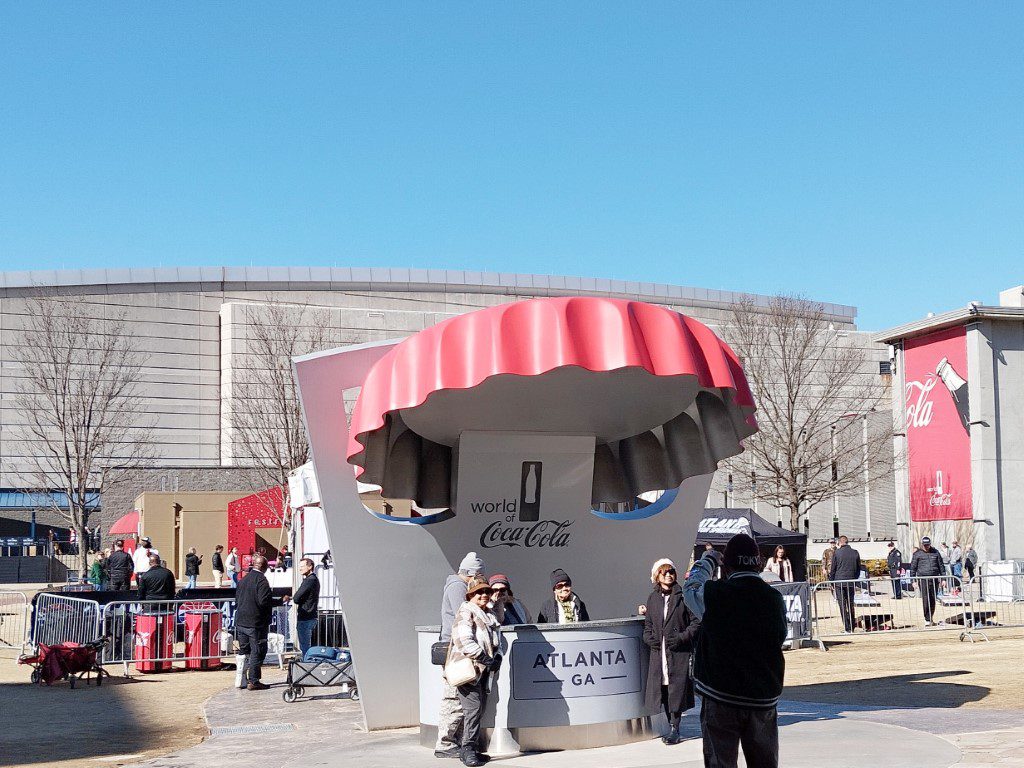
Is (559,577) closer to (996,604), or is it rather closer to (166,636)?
(166,636)

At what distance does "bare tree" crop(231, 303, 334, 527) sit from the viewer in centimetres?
4259

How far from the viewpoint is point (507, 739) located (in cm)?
979

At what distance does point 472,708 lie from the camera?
9547mm

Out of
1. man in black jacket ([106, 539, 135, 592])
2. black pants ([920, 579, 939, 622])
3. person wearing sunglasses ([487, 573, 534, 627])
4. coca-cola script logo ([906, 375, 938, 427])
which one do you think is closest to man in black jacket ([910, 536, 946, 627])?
black pants ([920, 579, 939, 622])

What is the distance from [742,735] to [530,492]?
6.05m

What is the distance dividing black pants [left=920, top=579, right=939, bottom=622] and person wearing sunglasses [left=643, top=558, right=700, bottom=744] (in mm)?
13050

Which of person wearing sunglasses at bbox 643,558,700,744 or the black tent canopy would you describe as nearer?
person wearing sunglasses at bbox 643,558,700,744

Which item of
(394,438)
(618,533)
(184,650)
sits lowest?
(184,650)

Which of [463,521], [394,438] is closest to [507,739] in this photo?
[463,521]

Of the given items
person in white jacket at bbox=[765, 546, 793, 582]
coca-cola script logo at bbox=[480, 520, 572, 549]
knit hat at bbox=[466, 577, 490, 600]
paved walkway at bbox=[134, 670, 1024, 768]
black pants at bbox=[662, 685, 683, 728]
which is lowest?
paved walkway at bbox=[134, 670, 1024, 768]

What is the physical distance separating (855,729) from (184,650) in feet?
42.7

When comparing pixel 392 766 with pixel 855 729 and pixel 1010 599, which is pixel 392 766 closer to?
pixel 855 729

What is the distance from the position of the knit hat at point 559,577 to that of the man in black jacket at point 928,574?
37.8 feet

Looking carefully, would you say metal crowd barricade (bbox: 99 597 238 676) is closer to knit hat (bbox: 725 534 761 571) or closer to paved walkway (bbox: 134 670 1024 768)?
paved walkway (bbox: 134 670 1024 768)
